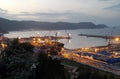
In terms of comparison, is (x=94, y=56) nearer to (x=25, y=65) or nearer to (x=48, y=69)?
(x=48, y=69)

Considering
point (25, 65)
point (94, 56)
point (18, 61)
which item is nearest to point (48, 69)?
point (25, 65)

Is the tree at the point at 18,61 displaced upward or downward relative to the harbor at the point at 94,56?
upward

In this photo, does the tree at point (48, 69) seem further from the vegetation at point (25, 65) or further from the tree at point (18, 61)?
the tree at point (18, 61)

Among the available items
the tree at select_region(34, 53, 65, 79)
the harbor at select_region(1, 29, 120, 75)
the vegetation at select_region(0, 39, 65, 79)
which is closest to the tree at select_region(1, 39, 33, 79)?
the vegetation at select_region(0, 39, 65, 79)

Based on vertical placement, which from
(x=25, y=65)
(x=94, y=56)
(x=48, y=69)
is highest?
(x=25, y=65)

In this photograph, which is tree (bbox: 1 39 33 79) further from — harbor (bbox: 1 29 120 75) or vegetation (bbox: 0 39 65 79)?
harbor (bbox: 1 29 120 75)

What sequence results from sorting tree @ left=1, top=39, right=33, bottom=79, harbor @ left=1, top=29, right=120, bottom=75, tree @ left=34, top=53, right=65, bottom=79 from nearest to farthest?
1. tree @ left=1, top=39, right=33, bottom=79
2. tree @ left=34, top=53, right=65, bottom=79
3. harbor @ left=1, top=29, right=120, bottom=75

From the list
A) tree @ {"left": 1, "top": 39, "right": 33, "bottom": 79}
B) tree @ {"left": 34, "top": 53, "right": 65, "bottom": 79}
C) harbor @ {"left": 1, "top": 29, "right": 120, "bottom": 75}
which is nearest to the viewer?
tree @ {"left": 1, "top": 39, "right": 33, "bottom": 79}

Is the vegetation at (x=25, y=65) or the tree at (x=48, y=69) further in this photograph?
the tree at (x=48, y=69)

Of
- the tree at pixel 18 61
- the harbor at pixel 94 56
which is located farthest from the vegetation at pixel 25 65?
the harbor at pixel 94 56

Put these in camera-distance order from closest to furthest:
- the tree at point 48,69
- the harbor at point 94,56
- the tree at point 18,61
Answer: the tree at point 18,61, the tree at point 48,69, the harbor at point 94,56

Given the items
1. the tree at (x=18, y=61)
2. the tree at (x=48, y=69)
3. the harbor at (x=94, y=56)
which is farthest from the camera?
the harbor at (x=94, y=56)

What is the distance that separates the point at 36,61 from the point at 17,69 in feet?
3.43

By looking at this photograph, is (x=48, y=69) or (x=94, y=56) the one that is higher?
(x=48, y=69)
